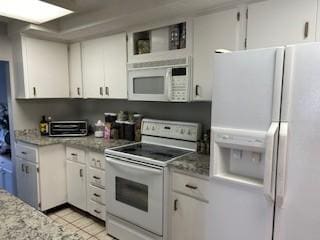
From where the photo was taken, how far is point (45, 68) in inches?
118

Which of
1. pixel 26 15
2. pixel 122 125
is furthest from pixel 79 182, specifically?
pixel 26 15

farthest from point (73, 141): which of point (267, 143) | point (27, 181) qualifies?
point (267, 143)

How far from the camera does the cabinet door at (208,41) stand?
5.96 ft

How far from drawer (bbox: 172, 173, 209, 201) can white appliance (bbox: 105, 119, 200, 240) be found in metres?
0.09

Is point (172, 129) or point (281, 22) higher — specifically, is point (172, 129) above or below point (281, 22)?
below

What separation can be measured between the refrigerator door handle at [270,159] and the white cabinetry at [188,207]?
554mm

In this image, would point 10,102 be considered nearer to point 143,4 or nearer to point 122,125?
point 122,125

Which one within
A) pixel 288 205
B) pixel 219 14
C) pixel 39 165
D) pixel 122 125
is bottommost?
pixel 39 165

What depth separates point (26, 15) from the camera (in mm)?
2086

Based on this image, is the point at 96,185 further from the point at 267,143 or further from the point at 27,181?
the point at 267,143

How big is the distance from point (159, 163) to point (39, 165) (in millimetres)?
1623

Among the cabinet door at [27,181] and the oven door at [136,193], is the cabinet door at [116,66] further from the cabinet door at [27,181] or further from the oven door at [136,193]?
the cabinet door at [27,181]

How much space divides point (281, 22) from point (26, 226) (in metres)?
1.85

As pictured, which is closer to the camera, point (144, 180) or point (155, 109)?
point (144, 180)
